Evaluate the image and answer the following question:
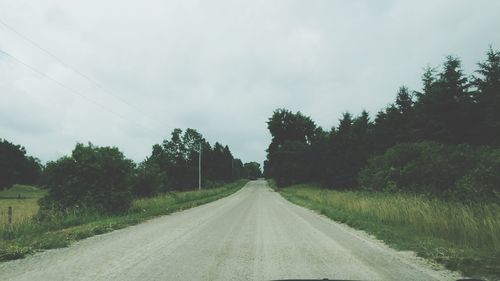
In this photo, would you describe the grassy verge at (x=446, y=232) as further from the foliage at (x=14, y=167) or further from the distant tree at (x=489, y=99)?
the foliage at (x=14, y=167)

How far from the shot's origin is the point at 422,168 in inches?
1126

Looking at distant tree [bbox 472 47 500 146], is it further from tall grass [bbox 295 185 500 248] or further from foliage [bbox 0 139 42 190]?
foliage [bbox 0 139 42 190]

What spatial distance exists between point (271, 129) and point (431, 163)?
252ft

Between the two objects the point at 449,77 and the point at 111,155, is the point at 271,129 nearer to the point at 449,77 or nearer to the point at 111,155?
the point at 449,77

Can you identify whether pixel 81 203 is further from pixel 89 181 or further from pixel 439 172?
pixel 439 172

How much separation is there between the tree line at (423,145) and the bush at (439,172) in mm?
41

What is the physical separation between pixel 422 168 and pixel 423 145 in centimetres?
677

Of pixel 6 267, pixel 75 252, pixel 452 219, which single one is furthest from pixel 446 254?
pixel 6 267

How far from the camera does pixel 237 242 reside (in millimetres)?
11195

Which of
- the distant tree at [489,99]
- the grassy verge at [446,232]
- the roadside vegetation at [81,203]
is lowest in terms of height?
the grassy verge at [446,232]

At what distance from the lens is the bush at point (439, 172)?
1705cm

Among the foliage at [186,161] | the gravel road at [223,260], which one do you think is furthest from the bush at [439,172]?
the foliage at [186,161]

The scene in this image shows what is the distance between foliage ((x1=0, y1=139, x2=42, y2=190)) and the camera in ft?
265

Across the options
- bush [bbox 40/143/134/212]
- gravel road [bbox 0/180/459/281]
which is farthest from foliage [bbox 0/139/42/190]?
gravel road [bbox 0/180/459/281]
